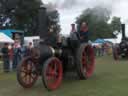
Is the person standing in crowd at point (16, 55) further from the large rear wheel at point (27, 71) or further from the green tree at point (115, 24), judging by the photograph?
the green tree at point (115, 24)

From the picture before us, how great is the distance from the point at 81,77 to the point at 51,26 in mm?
2288

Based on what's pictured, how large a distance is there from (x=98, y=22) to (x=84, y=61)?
20.2ft

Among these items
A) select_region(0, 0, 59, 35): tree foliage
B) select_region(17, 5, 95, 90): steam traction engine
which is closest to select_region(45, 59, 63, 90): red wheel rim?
select_region(17, 5, 95, 90): steam traction engine

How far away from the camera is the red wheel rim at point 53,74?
919 cm

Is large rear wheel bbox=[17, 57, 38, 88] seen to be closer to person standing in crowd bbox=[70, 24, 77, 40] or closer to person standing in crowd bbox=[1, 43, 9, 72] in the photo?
person standing in crowd bbox=[70, 24, 77, 40]

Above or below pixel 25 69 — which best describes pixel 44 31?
above

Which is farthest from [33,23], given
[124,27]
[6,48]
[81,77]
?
[81,77]

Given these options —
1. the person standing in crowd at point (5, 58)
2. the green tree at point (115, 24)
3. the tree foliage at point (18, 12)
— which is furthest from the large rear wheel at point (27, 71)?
the green tree at point (115, 24)

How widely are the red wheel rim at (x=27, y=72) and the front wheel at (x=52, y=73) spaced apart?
0.67 metres

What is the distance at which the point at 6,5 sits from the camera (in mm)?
63156

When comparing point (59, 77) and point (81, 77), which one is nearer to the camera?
point (59, 77)

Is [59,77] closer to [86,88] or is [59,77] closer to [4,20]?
[86,88]

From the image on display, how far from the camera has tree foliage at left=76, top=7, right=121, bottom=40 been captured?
1187 cm

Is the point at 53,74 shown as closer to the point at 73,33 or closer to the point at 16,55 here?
the point at 73,33
